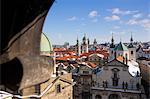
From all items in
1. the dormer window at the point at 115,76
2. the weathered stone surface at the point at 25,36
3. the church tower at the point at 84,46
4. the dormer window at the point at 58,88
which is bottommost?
the dormer window at the point at 58,88

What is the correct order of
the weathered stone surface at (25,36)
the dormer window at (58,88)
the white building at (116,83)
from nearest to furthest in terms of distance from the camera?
1. the weathered stone surface at (25,36)
2. the dormer window at (58,88)
3. the white building at (116,83)

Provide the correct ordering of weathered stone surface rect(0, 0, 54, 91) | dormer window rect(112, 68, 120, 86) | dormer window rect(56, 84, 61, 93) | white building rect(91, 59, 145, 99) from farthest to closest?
dormer window rect(112, 68, 120, 86) < white building rect(91, 59, 145, 99) < dormer window rect(56, 84, 61, 93) < weathered stone surface rect(0, 0, 54, 91)

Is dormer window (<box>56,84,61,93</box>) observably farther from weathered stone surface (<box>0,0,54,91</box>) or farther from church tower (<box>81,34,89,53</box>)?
church tower (<box>81,34,89,53</box>)

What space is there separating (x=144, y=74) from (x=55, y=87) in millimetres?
10446

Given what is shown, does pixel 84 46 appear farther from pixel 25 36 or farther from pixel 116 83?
pixel 25 36

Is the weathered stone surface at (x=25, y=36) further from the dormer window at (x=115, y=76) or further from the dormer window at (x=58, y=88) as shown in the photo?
the dormer window at (x=115, y=76)

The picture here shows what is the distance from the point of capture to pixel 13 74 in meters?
1.07

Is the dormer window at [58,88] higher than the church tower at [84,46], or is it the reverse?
the church tower at [84,46]

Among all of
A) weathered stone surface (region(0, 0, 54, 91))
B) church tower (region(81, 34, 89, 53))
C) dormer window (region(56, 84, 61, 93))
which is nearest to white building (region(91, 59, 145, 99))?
dormer window (region(56, 84, 61, 93))

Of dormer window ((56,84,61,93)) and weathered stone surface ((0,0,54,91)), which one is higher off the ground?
weathered stone surface ((0,0,54,91))

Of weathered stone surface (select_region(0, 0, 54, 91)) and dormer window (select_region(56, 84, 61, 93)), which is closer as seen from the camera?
weathered stone surface (select_region(0, 0, 54, 91))

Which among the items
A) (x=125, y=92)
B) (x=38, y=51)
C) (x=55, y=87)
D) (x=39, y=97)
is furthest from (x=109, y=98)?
(x=38, y=51)

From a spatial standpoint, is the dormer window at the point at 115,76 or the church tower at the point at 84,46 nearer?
the dormer window at the point at 115,76

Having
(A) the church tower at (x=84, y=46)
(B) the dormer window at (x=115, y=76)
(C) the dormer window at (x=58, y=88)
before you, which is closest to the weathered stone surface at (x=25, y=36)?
(C) the dormer window at (x=58, y=88)
